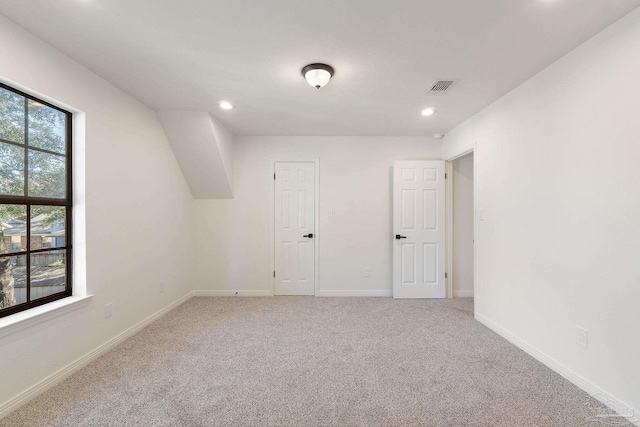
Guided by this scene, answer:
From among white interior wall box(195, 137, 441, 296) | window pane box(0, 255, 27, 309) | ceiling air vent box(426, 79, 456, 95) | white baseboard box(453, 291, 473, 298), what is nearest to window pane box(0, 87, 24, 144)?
window pane box(0, 255, 27, 309)

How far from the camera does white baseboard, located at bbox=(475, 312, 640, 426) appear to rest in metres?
1.58

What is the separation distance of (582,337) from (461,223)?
2265 millimetres

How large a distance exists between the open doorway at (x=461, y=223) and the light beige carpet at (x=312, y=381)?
43.9 inches

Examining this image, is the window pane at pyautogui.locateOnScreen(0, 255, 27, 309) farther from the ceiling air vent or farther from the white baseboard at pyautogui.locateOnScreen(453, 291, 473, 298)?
the white baseboard at pyautogui.locateOnScreen(453, 291, 473, 298)

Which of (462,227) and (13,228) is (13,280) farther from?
(462,227)

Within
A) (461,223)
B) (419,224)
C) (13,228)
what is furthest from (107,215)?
(461,223)

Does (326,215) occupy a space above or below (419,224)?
above

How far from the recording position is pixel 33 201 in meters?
1.89

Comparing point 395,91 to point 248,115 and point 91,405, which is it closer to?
point 248,115

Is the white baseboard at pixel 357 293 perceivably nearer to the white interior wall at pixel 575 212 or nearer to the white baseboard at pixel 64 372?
the white interior wall at pixel 575 212

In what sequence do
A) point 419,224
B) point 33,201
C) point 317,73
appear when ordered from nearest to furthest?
point 33,201 < point 317,73 < point 419,224

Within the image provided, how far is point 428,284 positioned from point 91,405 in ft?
12.3

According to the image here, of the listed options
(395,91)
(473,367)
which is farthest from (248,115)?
(473,367)

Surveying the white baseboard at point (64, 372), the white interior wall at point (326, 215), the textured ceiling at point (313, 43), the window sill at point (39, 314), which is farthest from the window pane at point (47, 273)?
the white interior wall at point (326, 215)
